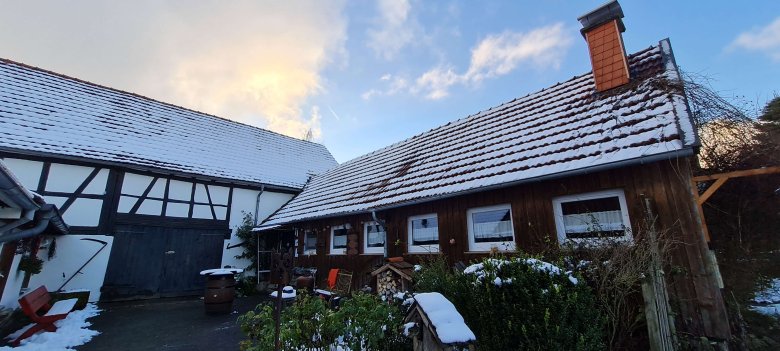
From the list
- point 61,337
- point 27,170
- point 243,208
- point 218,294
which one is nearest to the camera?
point 61,337

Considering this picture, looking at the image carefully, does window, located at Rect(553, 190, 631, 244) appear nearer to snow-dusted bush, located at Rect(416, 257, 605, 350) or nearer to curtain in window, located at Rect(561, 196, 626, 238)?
curtain in window, located at Rect(561, 196, 626, 238)

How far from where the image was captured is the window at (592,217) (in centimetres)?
491

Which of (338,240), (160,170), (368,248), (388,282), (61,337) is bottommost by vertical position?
(61,337)

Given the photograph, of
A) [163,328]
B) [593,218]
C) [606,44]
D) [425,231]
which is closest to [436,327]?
[593,218]

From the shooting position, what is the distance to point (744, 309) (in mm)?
5699

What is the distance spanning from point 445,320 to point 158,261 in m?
12.7

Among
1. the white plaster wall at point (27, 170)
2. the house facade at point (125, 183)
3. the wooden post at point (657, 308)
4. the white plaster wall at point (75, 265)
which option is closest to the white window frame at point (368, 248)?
the wooden post at point (657, 308)

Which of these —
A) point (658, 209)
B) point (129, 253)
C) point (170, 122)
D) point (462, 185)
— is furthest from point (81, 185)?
point (658, 209)

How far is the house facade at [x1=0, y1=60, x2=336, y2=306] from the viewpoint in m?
9.99

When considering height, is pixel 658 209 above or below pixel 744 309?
above

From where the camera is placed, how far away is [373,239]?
9242mm

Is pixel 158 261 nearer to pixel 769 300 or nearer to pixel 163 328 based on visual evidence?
pixel 163 328

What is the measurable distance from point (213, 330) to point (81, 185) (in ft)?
26.7

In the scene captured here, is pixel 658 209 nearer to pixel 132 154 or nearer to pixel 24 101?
A: pixel 132 154
